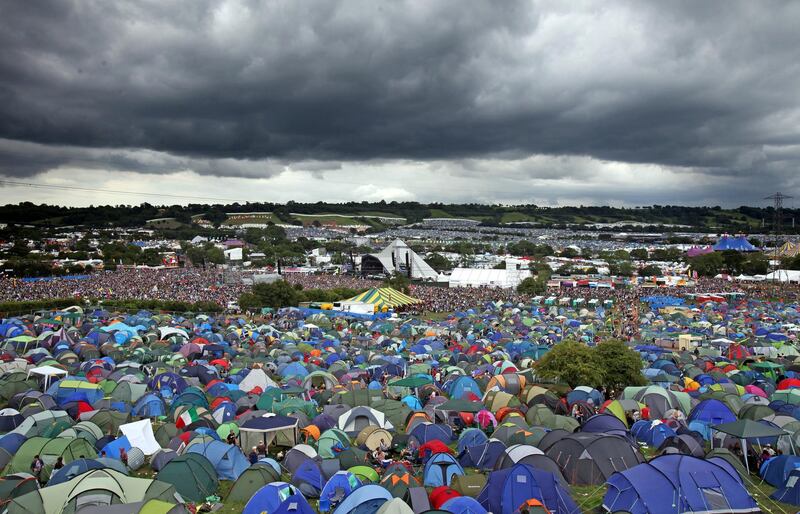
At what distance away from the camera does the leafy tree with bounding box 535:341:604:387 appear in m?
16.8

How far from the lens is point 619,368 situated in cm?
1711

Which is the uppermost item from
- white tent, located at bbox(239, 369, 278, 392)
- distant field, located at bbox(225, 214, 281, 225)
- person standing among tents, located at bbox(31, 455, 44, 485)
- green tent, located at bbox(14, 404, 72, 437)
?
distant field, located at bbox(225, 214, 281, 225)

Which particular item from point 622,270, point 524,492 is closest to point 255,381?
point 524,492

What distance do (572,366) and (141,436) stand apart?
11506 millimetres

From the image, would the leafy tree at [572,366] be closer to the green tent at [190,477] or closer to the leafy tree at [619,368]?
the leafy tree at [619,368]

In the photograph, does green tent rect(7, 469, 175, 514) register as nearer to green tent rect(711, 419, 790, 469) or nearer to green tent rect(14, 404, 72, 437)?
green tent rect(14, 404, 72, 437)

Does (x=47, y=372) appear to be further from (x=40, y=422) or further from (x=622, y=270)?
(x=622, y=270)

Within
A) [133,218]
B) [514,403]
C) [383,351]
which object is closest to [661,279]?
[383,351]

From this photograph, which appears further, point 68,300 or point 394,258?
point 394,258

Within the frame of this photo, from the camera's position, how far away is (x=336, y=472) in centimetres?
1052

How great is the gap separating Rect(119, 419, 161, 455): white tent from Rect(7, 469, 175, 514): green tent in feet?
9.43

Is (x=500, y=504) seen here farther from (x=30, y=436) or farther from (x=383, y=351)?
(x=383, y=351)

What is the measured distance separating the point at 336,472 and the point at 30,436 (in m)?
6.82

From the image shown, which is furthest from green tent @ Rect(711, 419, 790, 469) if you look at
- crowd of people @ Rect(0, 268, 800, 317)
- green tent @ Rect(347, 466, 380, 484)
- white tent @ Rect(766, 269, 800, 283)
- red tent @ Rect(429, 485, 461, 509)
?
white tent @ Rect(766, 269, 800, 283)
